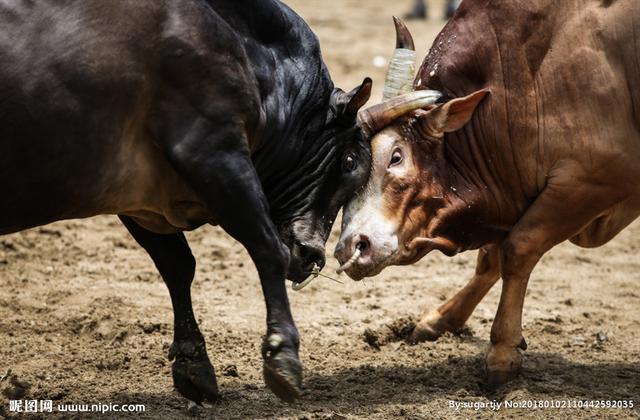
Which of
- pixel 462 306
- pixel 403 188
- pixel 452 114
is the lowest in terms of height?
pixel 462 306

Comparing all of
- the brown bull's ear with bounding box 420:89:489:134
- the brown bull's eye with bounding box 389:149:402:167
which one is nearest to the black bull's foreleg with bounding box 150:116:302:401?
the brown bull's eye with bounding box 389:149:402:167

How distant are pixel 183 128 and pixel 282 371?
3.34ft

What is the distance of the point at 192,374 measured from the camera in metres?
4.84

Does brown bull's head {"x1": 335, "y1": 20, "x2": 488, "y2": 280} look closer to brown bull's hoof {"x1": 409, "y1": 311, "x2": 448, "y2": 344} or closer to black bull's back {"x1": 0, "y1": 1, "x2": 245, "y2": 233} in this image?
brown bull's hoof {"x1": 409, "y1": 311, "x2": 448, "y2": 344}

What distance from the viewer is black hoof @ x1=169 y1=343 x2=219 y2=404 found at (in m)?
4.83

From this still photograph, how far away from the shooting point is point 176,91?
423 centimetres

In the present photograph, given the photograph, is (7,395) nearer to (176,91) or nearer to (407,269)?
(176,91)

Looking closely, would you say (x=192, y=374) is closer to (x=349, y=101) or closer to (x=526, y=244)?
(x=349, y=101)

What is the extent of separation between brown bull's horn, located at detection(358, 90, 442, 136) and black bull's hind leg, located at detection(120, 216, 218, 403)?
1.02 metres

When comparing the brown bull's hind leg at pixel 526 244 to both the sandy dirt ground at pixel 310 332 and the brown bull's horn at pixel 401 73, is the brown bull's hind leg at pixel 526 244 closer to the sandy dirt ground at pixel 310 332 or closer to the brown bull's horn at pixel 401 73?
the sandy dirt ground at pixel 310 332

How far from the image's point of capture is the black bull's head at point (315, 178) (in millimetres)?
4832

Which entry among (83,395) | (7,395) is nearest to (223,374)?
(83,395)

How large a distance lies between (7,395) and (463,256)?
11.3 feet

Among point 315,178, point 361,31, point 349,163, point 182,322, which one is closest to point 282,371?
point 182,322
